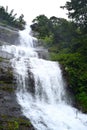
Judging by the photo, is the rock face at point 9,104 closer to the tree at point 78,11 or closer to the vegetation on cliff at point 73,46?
the vegetation on cliff at point 73,46

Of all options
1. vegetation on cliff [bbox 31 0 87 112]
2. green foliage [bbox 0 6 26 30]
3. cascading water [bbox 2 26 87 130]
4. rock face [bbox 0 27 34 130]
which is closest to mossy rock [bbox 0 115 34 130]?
rock face [bbox 0 27 34 130]

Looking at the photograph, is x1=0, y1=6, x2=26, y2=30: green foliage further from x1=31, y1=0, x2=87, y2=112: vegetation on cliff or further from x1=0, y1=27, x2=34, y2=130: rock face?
x1=0, y1=27, x2=34, y2=130: rock face

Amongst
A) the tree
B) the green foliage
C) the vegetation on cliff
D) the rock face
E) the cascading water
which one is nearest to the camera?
the rock face

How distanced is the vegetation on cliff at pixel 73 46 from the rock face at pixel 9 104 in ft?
14.4

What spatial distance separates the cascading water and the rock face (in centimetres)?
37

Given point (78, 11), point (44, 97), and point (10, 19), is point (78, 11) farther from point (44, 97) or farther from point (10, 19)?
point (10, 19)

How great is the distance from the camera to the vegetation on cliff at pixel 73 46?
2108 cm

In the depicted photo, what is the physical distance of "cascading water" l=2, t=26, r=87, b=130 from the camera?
16219 mm

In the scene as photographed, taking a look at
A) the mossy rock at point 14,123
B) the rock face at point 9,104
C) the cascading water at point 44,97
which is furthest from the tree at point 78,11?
the mossy rock at point 14,123

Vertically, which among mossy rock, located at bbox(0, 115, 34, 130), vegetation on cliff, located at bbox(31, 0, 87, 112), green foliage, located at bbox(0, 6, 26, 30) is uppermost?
green foliage, located at bbox(0, 6, 26, 30)

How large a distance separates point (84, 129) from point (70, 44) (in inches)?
460

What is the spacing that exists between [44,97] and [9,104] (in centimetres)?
322

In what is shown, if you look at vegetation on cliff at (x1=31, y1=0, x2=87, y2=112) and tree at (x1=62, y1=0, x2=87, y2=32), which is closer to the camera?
vegetation on cliff at (x1=31, y1=0, x2=87, y2=112)

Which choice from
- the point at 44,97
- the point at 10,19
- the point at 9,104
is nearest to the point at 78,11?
the point at 44,97
